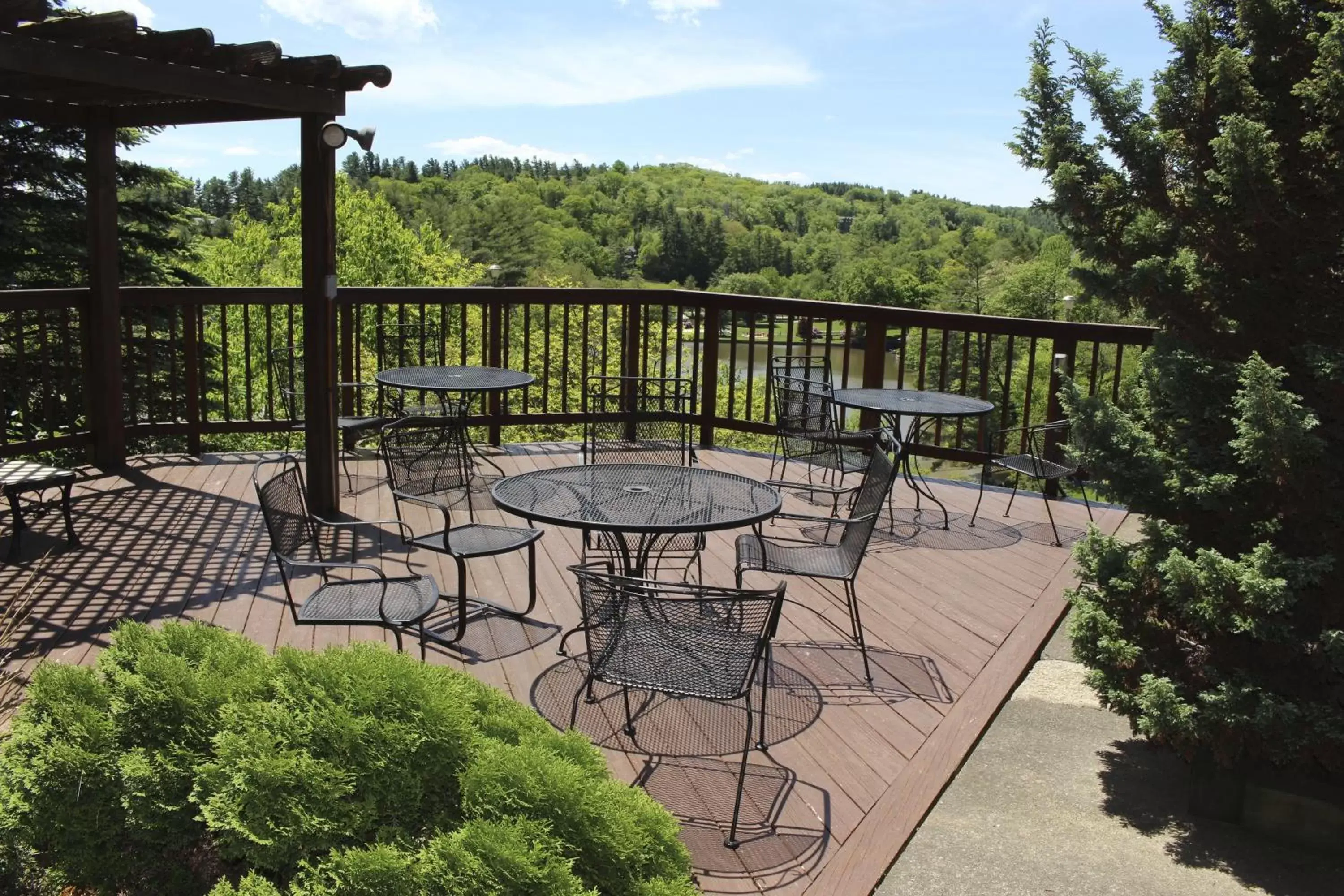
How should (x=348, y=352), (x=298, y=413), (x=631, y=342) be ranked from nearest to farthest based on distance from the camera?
(x=298, y=413)
(x=348, y=352)
(x=631, y=342)

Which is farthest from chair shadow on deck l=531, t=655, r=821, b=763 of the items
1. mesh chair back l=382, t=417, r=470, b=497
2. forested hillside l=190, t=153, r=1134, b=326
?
forested hillside l=190, t=153, r=1134, b=326

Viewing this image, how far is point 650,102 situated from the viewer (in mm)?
55281

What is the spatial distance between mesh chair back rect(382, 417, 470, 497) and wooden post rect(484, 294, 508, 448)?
2.13 m

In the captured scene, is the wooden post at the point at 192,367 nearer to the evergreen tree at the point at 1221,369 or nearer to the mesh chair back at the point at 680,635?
the mesh chair back at the point at 680,635

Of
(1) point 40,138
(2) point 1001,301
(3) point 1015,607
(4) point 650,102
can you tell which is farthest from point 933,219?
(3) point 1015,607

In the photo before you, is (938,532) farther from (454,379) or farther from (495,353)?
(495,353)

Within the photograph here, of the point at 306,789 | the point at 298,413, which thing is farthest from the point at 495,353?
the point at 306,789

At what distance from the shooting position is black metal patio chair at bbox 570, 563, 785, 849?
2734 millimetres

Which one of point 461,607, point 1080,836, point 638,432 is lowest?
point 1080,836

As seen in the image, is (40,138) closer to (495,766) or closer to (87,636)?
(87,636)

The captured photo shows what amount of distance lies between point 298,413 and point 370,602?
390 centimetres

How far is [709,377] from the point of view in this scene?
7398 mm

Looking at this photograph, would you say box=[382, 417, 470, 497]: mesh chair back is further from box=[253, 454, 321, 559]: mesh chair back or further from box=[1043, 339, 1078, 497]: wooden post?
box=[1043, 339, 1078, 497]: wooden post

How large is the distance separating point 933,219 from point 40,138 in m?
48.0
